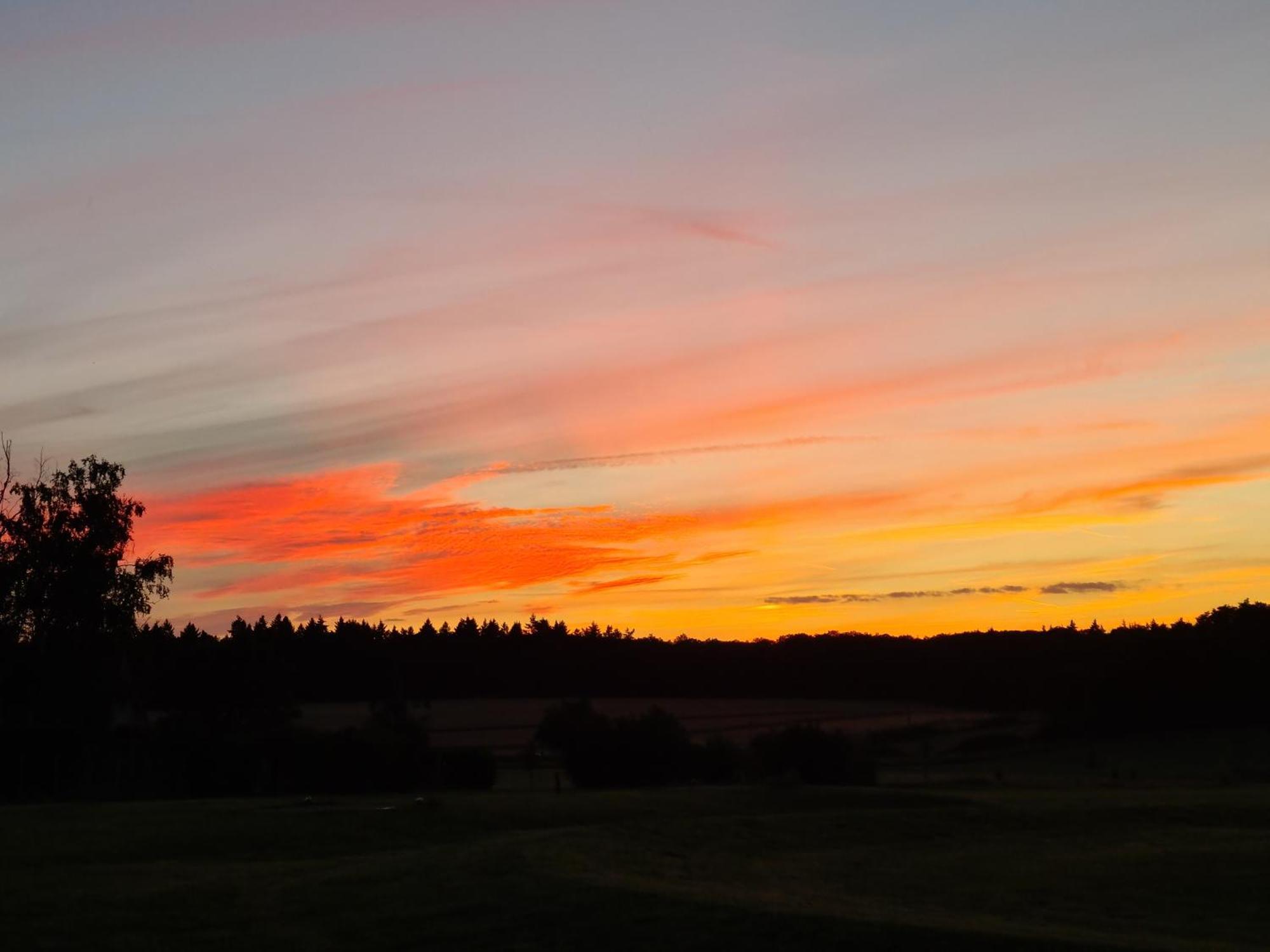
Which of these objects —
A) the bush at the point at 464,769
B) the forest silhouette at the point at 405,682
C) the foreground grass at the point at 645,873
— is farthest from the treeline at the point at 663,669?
the foreground grass at the point at 645,873

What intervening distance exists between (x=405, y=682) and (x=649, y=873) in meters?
91.1

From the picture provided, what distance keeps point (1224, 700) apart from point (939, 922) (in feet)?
262

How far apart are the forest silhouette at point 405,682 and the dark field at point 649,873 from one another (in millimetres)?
15975

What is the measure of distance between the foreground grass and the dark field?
0.24 ft

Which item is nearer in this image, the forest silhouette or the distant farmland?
the forest silhouette

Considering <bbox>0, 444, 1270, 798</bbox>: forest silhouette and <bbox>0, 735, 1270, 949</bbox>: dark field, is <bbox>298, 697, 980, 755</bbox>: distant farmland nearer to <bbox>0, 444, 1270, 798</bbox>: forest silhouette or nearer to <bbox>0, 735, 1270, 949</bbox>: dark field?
<bbox>0, 444, 1270, 798</bbox>: forest silhouette

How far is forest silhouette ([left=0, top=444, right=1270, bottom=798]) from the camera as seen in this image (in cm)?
5862

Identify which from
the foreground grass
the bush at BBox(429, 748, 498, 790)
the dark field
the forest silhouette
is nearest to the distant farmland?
the forest silhouette

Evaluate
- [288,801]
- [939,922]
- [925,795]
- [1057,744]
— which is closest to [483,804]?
[288,801]

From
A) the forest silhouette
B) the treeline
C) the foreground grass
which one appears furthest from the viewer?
the treeline

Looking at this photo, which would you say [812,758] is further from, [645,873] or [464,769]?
[645,873]

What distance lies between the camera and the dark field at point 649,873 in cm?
1845

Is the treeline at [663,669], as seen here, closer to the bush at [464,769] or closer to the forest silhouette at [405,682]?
the forest silhouette at [405,682]

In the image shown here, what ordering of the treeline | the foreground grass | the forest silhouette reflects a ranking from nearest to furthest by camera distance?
the foreground grass → the forest silhouette → the treeline
